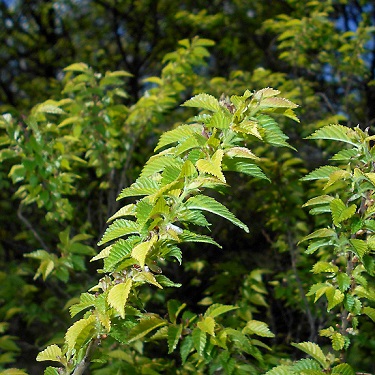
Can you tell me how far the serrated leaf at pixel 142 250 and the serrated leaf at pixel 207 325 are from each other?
73 cm

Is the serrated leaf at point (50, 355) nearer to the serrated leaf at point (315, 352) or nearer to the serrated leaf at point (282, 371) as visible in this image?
the serrated leaf at point (282, 371)

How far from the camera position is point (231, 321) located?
2.61 meters

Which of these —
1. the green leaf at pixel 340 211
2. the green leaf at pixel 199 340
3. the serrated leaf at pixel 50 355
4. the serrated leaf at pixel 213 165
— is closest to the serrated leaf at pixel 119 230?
the serrated leaf at pixel 213 165

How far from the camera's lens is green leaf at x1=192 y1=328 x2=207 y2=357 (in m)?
1.82

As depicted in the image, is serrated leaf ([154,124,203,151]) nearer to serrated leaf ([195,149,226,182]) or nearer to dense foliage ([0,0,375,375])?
dense foliage ([0,0,375,375])

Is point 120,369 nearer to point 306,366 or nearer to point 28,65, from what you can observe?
point 306,366

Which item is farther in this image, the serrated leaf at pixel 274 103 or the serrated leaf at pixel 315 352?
the serrated leaf at pixel 315 352

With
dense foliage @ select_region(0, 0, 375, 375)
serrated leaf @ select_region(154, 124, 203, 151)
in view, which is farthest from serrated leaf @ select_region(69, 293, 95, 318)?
serrated leaf @ select_region(154, 124, 203, 151)

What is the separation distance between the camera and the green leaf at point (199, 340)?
182 centimetres

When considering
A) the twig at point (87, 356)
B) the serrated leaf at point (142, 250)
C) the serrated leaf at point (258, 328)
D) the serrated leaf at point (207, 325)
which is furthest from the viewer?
the serrated leaf at point (258, 328)

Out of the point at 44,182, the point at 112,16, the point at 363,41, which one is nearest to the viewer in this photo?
the point at 44,182

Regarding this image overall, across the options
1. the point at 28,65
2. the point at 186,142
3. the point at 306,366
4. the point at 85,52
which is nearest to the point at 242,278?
the point at 306,366

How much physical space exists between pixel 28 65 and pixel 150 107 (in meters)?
5.15

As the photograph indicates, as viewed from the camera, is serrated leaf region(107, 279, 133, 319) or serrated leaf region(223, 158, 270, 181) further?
serrated leaf region(223, 158, 270, 181)
